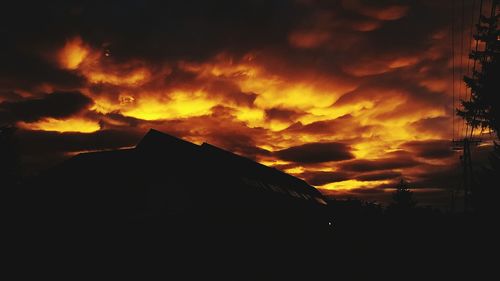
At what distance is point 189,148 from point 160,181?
196cm

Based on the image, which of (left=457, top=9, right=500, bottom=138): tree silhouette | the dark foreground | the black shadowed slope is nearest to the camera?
the dark foreground

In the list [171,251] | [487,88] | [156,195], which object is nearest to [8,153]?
[156,195]

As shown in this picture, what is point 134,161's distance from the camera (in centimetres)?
1664

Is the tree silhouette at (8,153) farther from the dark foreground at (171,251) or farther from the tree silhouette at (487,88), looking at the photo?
the tree silhouette at (487,88)

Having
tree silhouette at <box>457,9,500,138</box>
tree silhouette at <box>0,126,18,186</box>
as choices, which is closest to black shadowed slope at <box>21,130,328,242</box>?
tree silhouette at <box>457,9,500,138</box>

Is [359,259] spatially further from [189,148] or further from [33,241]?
[33,241]

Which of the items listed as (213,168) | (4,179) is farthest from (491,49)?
(4,179)

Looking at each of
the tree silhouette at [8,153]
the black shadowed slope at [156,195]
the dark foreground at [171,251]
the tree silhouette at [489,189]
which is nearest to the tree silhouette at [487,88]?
the tree silhouette at [489,189]

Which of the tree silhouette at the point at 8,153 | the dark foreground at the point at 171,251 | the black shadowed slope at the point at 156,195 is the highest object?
the tree silhouette at the point at 8,153

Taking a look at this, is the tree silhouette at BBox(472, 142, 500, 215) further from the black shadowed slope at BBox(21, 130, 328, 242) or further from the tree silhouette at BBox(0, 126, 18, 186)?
the tree silhouette at BBox(0, 126, 18, 186)

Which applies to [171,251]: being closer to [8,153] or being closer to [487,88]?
[487,88]

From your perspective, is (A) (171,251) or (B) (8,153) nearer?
(A) (171,251)

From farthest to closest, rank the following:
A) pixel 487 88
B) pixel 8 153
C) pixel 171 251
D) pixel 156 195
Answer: pixel 8 153, pixel 487 88, pixel 156 195, pixel 171 251

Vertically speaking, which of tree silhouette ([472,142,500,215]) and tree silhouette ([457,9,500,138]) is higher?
tree silhouette ([457,9,500,138])
